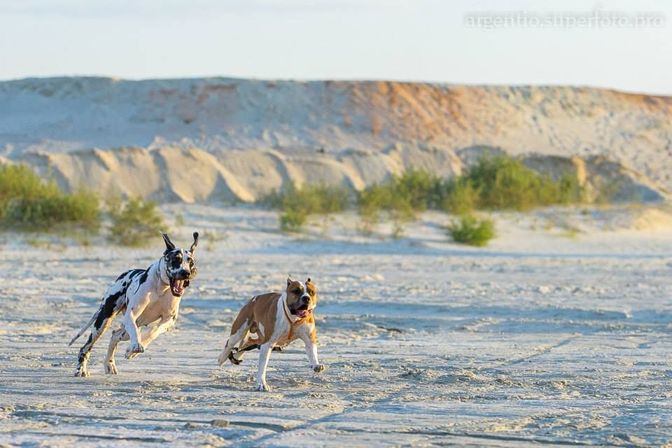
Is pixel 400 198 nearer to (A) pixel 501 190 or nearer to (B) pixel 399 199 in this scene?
(B) pixel 399 199

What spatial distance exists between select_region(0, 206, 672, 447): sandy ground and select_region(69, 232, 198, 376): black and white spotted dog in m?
0.29

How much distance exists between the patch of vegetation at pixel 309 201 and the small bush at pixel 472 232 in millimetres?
3042

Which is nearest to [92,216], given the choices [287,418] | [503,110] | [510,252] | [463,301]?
[510,252]

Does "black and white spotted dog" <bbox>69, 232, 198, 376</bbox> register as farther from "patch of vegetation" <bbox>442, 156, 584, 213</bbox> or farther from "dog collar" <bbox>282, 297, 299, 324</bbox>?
"patch of vegetation" <bbox>442, 156, 584, 213</bbox>

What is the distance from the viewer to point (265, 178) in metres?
41.5

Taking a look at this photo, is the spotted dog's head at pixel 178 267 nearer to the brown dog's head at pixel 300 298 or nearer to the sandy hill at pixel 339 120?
the brown dog's head at pixel 300 298

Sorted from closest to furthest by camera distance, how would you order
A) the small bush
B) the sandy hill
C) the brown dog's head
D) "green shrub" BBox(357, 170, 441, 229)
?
the brown dog's head < the small bush < "green shrub" BBox(357, 170, 441, 229) < the sandy hill

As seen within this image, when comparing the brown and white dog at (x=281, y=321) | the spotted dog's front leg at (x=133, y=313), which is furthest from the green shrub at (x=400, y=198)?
the spotted dog's front leg at (x=133, y=313)

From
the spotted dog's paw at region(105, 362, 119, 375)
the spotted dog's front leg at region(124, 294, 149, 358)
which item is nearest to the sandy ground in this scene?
the spotted dog's paw at region(105, 362, 119, 375)

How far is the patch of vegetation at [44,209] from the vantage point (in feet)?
89.1

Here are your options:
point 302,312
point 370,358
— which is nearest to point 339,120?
point 370,358

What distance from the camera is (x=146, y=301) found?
10.9 meters

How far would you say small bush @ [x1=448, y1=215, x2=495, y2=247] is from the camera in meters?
29.0

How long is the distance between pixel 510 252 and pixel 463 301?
390 inches
